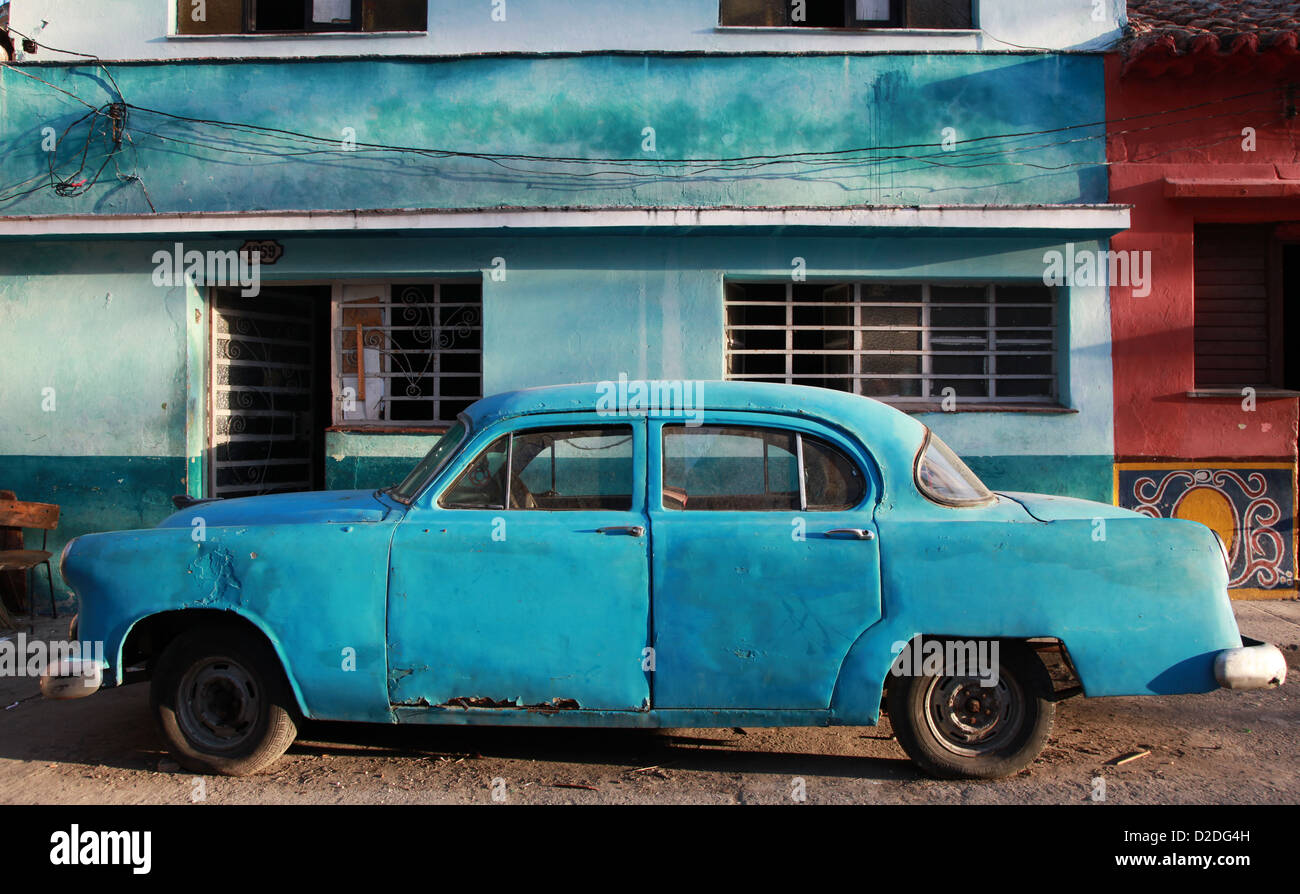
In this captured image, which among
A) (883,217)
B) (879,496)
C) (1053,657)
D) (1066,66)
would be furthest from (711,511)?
(1066,66)

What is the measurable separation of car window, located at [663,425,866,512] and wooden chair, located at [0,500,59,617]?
568 cm

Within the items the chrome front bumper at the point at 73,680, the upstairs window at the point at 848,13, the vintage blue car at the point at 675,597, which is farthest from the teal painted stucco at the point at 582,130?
the chrome front bumper at the point at 73,680

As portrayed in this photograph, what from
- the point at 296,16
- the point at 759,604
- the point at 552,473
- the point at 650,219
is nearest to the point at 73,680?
the point at 552,473

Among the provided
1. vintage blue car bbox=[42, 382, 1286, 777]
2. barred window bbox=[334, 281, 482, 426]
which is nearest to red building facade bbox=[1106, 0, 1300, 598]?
vintage blue car bbox=[42, 382, 1286, 777]

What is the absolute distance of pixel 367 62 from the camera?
26.8 feet

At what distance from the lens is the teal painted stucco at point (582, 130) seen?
26.2ft

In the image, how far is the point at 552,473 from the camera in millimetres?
4246

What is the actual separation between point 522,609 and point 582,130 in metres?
5.26

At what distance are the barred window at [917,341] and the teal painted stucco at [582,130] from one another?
0.79 metres

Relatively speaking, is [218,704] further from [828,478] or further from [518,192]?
[518,192]

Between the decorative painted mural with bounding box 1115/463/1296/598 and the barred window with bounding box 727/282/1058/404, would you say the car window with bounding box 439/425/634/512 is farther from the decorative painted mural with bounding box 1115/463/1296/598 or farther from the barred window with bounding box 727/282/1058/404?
the decorative painted mural with bounding box 1115/463/1296/598

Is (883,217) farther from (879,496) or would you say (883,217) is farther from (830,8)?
(879,496)

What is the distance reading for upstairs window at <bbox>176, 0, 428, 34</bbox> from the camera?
844cm

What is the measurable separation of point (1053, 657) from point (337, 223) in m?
6.14
